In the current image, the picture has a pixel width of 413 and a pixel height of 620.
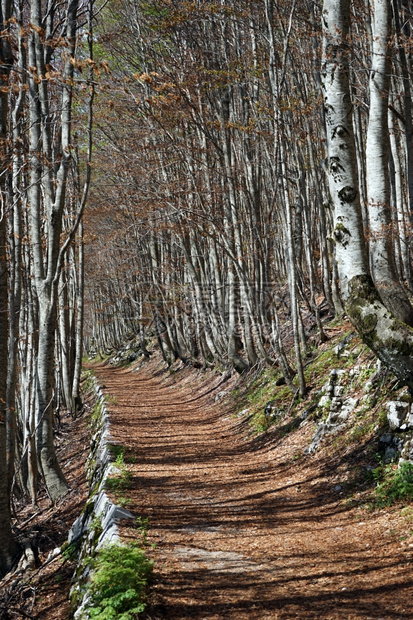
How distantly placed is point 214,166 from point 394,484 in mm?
9826

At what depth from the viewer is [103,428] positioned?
36.4 feet

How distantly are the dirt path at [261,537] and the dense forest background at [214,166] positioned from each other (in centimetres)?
170

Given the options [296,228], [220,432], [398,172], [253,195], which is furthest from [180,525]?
[296,228]

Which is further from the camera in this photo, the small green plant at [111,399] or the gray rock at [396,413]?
the small green plant at [111,399]

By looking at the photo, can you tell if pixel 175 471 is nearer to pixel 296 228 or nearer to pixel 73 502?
pixel 73 502

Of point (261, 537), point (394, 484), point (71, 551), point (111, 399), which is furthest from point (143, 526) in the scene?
point (111, 399)

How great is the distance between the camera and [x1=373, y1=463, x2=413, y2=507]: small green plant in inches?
205

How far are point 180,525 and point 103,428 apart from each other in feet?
18.6

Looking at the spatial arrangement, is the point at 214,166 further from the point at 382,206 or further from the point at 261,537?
the point at 261,537

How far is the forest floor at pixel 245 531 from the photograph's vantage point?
394 centimetres

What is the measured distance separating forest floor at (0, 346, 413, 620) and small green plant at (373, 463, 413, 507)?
0.12 meters

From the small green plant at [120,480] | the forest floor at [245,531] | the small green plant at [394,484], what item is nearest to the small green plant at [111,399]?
the forest floor at [245,531]

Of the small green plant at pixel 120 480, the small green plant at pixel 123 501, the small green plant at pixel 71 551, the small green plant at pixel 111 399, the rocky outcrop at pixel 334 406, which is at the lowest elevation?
the small green plant at pixel 71 551

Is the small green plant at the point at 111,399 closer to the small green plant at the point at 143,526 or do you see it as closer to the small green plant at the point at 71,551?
the small green plant at the point at 71,551
